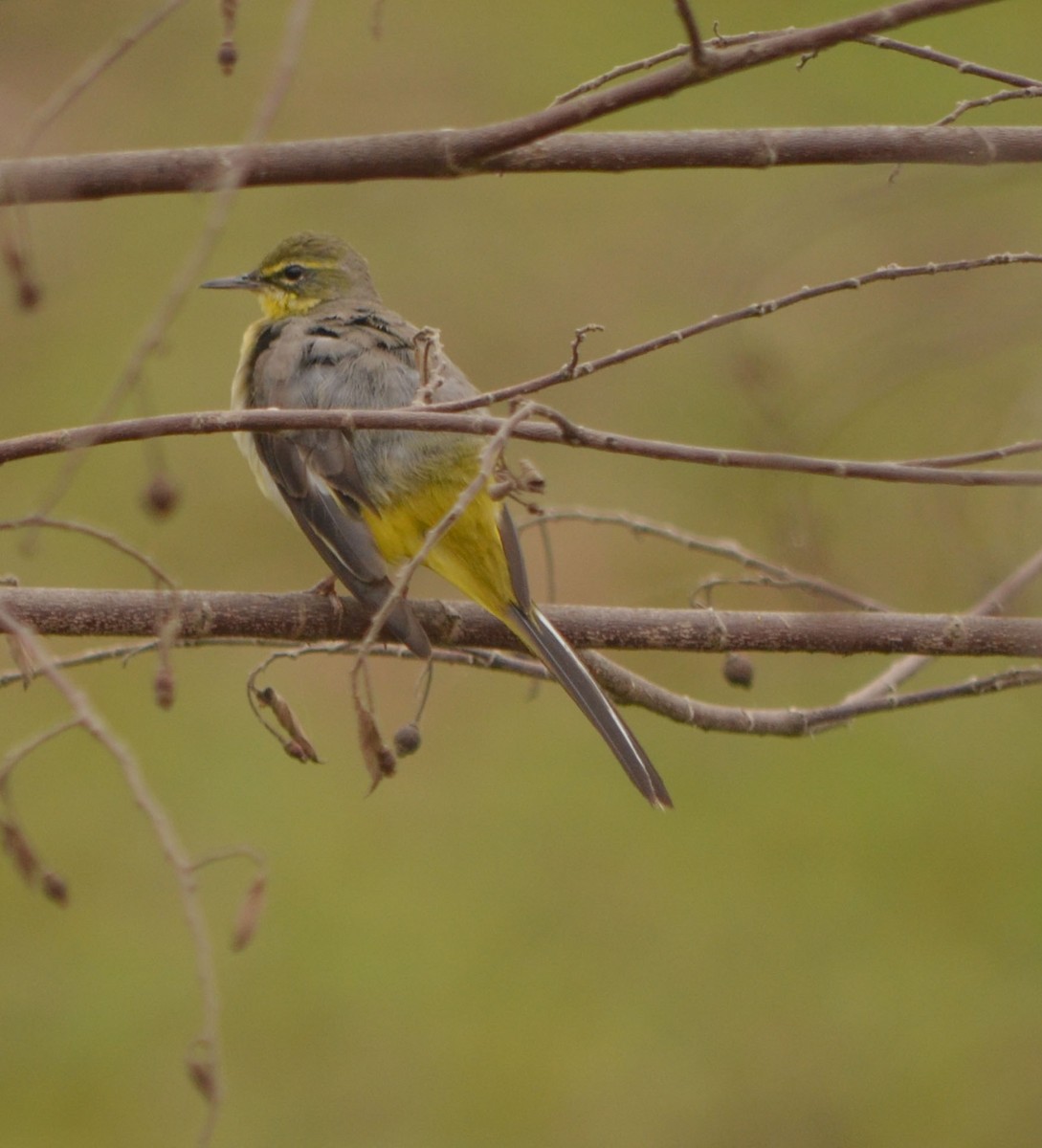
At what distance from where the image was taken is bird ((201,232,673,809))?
3559mm

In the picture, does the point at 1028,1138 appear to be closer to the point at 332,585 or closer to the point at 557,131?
the point at 332,585

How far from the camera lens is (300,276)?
5750 mm

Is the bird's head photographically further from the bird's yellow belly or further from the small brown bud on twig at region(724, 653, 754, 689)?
the small brown bud on twig at region(724, 653, 754, 689)

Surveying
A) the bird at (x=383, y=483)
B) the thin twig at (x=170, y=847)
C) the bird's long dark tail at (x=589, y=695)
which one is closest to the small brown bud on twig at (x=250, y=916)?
the thin twig at (x=170, y=847)

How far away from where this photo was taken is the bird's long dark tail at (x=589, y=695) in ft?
11.4

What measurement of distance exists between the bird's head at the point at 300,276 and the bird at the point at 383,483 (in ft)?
0.96

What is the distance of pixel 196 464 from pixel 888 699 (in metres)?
6.50

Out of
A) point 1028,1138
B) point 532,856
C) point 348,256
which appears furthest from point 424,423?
point 532,856

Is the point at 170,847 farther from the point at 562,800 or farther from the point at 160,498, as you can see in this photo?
the point at 562,800

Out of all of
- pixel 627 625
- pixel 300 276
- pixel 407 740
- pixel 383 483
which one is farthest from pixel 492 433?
pixel 300 276

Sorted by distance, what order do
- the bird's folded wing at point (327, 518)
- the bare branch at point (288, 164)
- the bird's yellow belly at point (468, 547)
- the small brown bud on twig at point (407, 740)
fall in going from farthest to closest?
the bird's folded wing at point (327, 518) → the bird's yellow belly at point (468, 547) → the small brown bud on twig at point (407, 740) → the bare branch at point (288, 164)

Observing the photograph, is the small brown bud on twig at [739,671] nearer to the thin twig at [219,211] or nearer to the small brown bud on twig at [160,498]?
the small brown bud on twig at [160,498]

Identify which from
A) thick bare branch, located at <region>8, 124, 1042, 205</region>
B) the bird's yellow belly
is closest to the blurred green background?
the bird's yellow belly

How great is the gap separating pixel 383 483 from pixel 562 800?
3.66m
